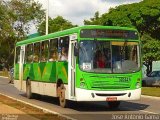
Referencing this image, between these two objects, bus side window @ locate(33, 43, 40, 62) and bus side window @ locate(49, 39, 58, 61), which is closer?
bus side window @ locate(49, 39, 58, 61)

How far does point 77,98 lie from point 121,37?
2828mm

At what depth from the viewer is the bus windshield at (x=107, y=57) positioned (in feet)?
59.6

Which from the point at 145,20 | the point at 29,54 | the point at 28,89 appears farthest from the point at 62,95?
the point at 145,20

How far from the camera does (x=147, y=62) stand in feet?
157

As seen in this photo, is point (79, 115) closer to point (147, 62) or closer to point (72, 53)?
point (72, 53)

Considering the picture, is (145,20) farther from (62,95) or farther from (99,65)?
(99,65)

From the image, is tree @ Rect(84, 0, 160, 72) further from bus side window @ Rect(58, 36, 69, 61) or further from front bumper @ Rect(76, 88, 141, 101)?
front bumper @ Rect(76, 88, 141, 101)

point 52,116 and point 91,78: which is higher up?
point 91,78

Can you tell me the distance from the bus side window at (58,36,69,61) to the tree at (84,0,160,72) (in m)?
24.0

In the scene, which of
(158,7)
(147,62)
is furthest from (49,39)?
(147,62)

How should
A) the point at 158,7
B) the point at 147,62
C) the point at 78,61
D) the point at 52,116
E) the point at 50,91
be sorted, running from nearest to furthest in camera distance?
the point at 52,116 < the point at 78,61 < the point at 50,91 < the point at 158,7 < the point at 147,62

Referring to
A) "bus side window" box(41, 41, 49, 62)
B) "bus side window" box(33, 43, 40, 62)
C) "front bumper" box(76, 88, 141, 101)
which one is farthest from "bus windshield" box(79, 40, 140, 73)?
"bus side window" box(33, 43, 40, 62)

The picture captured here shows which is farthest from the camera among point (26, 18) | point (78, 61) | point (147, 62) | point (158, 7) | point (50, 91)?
point (26, 18)

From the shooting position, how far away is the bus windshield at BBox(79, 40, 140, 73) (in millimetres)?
18172
